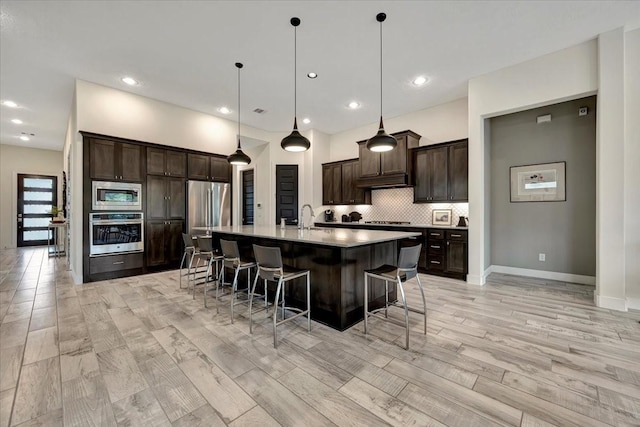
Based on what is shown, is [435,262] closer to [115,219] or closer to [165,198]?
[165,198]

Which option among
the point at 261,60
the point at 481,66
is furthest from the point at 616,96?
the point at 261,60

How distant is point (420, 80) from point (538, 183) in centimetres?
263

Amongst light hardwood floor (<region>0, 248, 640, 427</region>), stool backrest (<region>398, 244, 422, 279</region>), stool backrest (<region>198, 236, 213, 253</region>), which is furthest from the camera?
stool backrest (<region>198, 236, 213, 253</region>)

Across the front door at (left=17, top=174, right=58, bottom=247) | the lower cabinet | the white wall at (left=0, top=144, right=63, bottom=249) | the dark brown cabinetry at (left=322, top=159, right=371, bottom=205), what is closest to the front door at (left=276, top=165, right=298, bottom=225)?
the dark brown cabinetry at (left=322, top=159, right=371, bottom=205)

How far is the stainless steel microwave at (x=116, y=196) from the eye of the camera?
4.38 meters

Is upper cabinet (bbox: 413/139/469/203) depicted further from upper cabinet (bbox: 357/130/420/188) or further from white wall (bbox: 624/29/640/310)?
white wall (bbox: 624/29/640/310)

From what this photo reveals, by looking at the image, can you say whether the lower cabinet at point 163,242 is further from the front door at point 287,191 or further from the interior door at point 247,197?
the interior door at point 247,197

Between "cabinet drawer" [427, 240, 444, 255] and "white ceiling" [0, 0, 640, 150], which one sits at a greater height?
"white ceiling" [0, 0, 640, 150]

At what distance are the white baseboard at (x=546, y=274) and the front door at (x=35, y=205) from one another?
12641mm

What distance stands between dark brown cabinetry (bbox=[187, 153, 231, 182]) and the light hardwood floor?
119 inches

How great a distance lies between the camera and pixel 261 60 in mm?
3768

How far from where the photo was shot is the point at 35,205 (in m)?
8.73

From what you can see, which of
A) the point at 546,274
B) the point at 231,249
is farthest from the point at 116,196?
the point at 546,274

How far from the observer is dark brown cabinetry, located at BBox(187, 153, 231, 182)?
550cm
